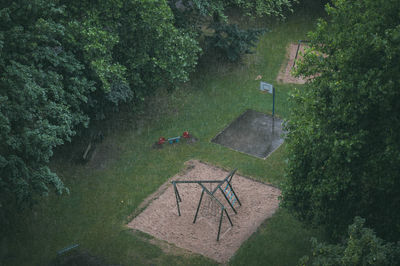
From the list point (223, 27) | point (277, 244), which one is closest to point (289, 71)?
point (223, 27)

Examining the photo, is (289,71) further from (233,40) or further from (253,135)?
(253,135)

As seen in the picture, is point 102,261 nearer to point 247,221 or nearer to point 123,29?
point 247,221

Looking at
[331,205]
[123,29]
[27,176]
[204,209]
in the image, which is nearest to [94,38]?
[123,29]

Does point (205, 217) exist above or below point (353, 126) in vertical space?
below

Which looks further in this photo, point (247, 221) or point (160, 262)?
point (247, 221)

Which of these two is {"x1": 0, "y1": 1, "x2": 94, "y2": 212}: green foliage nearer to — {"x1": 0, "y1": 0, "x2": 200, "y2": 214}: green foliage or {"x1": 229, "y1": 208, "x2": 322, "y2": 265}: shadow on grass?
{"x1": 0, "y1": 0, "x2": 200, "y2": 214}: green foliage

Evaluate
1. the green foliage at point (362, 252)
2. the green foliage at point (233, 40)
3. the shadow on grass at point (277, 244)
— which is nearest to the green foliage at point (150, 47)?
the green foliage at point (233, 40)


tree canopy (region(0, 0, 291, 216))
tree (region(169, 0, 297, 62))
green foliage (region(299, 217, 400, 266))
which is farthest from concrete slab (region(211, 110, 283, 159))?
green foliage (region(299, 217, 400, 266))
